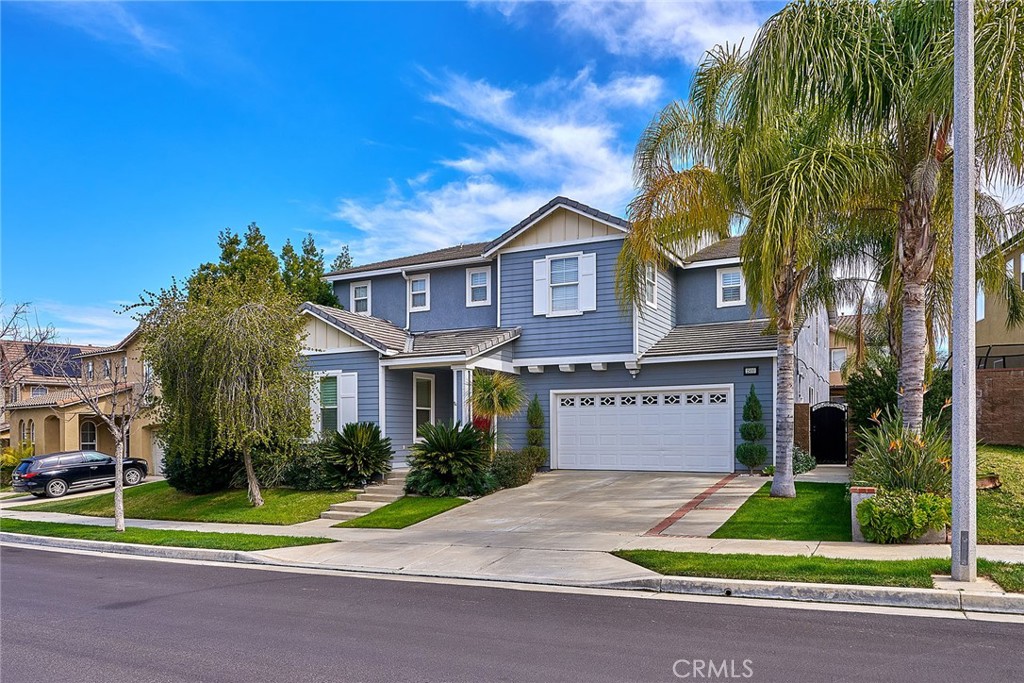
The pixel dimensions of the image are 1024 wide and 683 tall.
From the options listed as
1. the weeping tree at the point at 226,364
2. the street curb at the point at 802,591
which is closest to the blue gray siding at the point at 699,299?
the weeping tree at the point at 226,364

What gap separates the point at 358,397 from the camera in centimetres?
2109

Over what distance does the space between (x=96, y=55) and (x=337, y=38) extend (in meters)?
5.32

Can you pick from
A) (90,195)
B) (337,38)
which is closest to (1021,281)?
A: (337,38)

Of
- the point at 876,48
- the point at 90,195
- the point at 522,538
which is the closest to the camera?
the point at 876,48

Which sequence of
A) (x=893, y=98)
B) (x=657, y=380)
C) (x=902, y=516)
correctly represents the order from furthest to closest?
(x=657, y=380) → (x=893, y=98) → (x=902, y=516)

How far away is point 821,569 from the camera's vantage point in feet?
30.6

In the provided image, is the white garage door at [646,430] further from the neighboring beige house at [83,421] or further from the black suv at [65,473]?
the neighboring beige house at [83,421]

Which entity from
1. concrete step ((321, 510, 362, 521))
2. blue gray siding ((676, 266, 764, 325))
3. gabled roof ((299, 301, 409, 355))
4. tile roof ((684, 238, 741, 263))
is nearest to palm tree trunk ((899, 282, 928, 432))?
tile roof ((684, 238, 741, 263))

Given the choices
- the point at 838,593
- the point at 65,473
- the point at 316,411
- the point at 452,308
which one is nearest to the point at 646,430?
the point at 452,308

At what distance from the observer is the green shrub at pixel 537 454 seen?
2081 cm

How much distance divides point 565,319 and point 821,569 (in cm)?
1275

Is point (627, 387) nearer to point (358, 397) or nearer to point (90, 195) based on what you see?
point (358, 397)

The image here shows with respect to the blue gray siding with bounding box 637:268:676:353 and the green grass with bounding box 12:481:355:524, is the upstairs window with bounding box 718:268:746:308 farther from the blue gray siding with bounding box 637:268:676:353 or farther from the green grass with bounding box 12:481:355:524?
the green grass with bounding box 12:481:355:524
